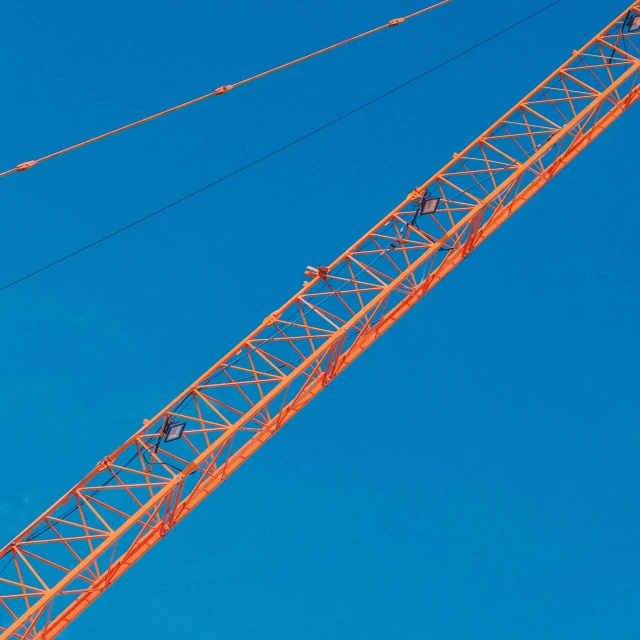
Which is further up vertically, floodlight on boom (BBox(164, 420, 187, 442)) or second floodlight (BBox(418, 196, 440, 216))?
second floodlight (BBox(418, 196, 440, 216))

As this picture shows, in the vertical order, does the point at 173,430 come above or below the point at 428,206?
below

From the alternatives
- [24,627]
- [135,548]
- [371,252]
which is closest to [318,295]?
[371,252]

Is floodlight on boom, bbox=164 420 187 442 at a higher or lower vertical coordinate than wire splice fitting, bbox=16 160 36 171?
lower

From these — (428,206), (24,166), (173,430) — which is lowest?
(173,430)

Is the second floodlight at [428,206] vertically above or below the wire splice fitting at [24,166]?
below

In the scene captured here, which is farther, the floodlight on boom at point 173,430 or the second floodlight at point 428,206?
the second floodlight at point 428,206

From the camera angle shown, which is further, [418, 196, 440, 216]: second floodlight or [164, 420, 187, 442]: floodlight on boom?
[418, 196, 440, 216]: second floodlight

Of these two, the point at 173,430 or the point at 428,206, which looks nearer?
the point at 173,430

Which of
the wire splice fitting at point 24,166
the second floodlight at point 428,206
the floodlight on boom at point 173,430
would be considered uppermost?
the wire splice fitting at point 24,166

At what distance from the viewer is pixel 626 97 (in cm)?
6253

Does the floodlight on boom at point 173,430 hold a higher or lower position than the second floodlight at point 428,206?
lower

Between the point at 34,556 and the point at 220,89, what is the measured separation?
24.6 metres

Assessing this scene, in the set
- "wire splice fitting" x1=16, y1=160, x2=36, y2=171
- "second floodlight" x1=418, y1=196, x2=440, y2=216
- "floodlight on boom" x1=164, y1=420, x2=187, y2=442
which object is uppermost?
"wire splice fitting" x1=16, y1=160, x2=36, y2=171

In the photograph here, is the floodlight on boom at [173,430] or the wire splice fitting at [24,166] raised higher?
the wire splice fitting at [24,166]
